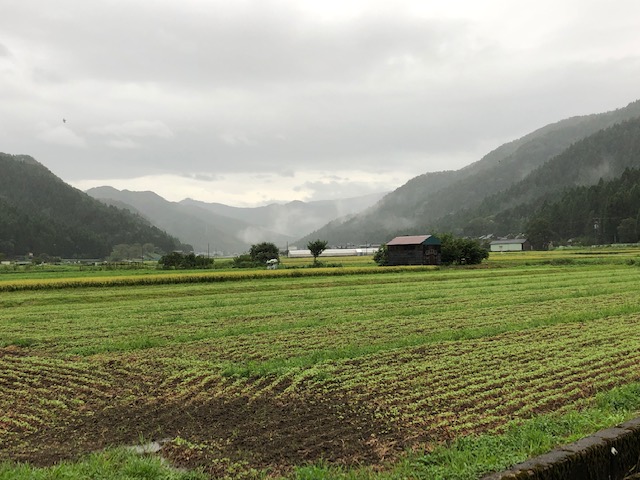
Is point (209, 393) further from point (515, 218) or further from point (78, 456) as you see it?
point (515, 218)

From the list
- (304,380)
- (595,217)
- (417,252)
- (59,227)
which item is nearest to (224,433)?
(304,380)

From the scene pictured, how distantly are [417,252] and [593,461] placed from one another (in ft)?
210

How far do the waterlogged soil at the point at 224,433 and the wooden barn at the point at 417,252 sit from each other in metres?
60.6

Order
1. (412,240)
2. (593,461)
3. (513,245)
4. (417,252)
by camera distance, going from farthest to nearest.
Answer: (513,245)
(412,240)
(417,252)
(593,461)

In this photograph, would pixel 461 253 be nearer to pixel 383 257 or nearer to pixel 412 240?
pixel 412 240

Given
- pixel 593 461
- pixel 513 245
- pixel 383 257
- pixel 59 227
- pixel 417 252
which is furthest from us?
pixel 59 227

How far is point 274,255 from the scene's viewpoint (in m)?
83.5

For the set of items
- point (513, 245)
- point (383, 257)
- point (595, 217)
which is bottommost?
point (383, 257)

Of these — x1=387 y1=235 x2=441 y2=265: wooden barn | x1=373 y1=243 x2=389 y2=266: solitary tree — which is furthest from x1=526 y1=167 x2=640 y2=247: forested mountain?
x1=373 y1=243 x2=389 y2=266: solitary tree

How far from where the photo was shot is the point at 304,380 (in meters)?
10.5

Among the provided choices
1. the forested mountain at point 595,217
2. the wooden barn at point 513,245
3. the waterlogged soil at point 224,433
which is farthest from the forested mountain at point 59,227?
the waterlogged soil at point 224,433

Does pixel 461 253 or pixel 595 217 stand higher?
pixel 595 217

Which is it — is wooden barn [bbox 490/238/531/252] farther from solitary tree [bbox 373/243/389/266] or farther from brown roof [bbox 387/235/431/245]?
solitary tree [bbox 373/243/389/266]

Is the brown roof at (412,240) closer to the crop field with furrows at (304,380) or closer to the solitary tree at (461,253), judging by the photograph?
the solitary tree at (461,253)
